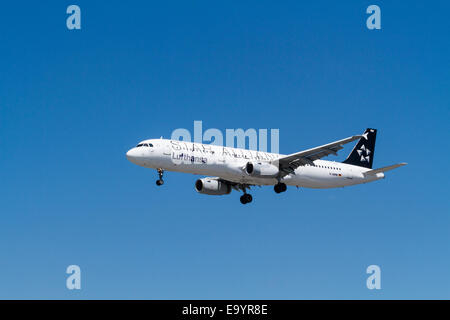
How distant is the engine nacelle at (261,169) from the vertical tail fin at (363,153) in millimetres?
Answer: 11097

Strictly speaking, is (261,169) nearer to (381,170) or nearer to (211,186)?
(211,186)

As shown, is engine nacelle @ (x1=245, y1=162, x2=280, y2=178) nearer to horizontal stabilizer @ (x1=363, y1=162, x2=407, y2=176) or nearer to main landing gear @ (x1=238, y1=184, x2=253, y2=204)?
main landing gear @ (x1=238, y1=184, x2=253, y2=204)

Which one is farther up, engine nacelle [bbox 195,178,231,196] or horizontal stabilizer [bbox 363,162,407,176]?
horizontal stabilizer [bbox 363,162,407,176]

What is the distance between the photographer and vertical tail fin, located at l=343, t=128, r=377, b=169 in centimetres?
6588

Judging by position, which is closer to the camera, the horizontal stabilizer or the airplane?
the airplane

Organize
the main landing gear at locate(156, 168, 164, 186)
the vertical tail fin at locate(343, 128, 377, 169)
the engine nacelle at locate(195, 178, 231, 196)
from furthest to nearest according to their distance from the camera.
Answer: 1. the vertical tail fin at locate(343, 128, 377, 169)
2. the engine nacelle at locate(195, 178, 231, 196)
3. the main landing gear at locate(156, 168, 164, 186)

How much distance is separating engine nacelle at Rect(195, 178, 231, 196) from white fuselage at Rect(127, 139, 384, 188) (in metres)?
3.94

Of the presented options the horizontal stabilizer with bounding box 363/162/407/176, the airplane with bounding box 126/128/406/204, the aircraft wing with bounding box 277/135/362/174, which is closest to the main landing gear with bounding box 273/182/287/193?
the airplane with bounding box 126/128/406/204

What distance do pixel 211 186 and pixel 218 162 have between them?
6.77 m

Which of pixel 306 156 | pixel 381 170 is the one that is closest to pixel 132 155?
pixel 306 156

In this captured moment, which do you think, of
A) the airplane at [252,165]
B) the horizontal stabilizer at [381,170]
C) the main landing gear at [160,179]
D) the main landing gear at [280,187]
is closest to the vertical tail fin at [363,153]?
the airplane at [252,165]

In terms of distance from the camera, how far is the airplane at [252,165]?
175ft
